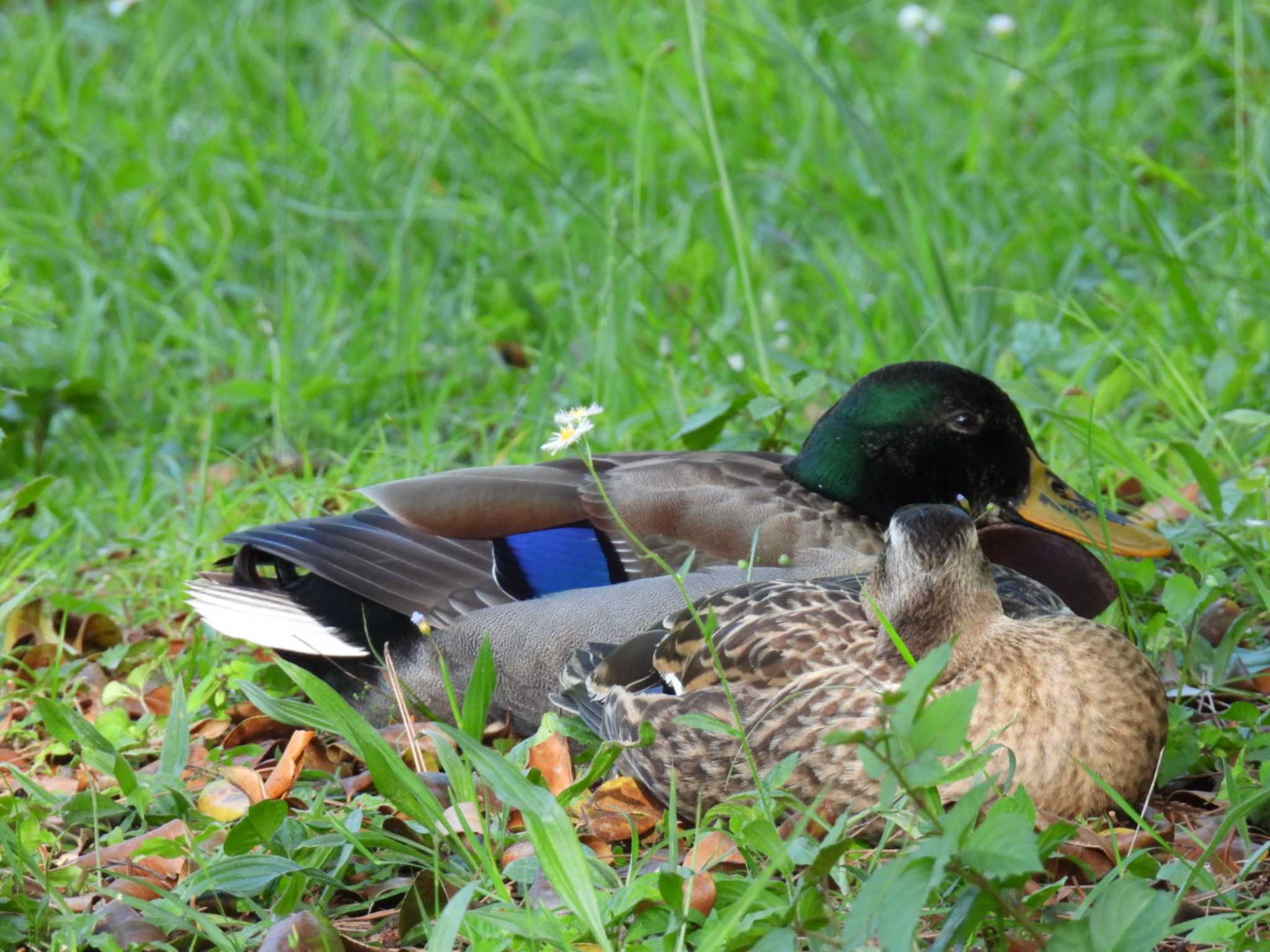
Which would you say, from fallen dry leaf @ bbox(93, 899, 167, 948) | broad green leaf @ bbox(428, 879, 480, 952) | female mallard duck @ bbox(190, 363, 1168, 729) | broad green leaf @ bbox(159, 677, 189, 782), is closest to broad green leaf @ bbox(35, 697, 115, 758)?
broad green leaf @ bbox(159, 677, 189, 782)

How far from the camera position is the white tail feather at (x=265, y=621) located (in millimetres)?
3379

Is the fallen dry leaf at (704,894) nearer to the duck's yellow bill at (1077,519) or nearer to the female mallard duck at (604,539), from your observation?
the female mallard duck at (604,539)

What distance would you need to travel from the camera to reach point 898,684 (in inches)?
97.7

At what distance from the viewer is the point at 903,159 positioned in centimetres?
568

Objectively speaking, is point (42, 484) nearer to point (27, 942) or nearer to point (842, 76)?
point (27, 942)

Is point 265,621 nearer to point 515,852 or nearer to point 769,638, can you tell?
point 515,852

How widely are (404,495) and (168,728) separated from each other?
2.50ft

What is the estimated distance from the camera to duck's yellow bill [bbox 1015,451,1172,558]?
3.33 metres

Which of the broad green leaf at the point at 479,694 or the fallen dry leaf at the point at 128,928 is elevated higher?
the broad green leaf at the point at 479,694

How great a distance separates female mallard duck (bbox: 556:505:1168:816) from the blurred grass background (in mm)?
855

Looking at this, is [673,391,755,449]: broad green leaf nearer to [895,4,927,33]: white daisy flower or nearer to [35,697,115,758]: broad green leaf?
[35,697,115,758]: broad green leaf

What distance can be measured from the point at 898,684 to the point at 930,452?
1176mm

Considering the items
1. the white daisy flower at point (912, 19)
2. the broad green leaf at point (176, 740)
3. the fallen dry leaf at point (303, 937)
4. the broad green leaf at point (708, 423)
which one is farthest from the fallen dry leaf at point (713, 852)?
the white daisy flower at point (912, 19)

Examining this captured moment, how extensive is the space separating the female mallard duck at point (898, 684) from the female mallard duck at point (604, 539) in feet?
1.59
